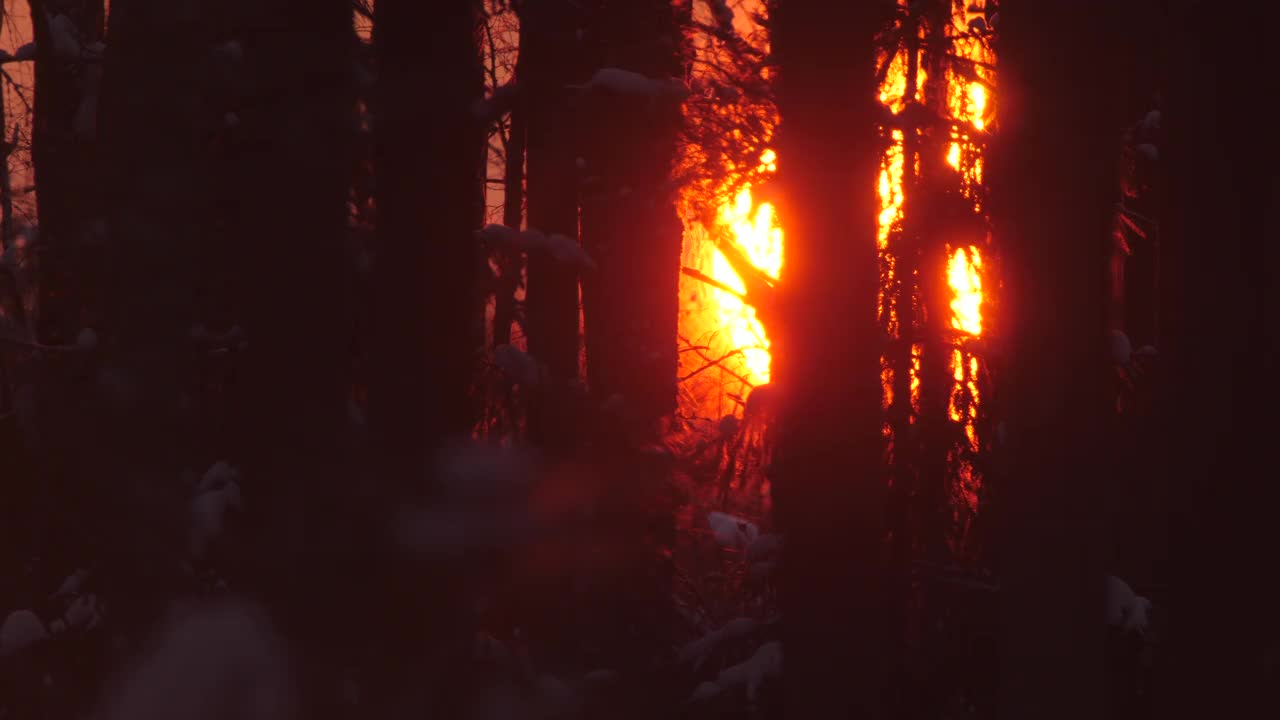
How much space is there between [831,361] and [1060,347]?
1105 millimetres

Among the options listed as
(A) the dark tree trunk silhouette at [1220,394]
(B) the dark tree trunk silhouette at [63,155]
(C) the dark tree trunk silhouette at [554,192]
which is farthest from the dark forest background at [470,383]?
(C) the dark tree trunk silhouette at [554,192]

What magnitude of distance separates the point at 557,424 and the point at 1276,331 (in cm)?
486

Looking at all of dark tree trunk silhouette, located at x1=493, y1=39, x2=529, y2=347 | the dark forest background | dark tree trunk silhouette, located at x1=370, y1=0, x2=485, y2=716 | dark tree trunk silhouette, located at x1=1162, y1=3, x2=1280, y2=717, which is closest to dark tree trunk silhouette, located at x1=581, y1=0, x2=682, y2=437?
dark tree trunk silhouette, located at x1=493, y1=39, x2=529, y2=347

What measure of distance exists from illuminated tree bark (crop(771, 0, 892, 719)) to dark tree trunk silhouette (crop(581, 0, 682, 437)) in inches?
136

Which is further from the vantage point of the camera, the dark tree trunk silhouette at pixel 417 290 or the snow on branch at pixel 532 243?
the snow on branch at pixel 532 243

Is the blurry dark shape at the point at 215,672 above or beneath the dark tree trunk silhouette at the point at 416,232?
beneath

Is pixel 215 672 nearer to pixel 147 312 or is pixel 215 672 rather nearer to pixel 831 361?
pixel 147 312

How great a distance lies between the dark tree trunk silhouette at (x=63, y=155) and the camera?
7.90 metres

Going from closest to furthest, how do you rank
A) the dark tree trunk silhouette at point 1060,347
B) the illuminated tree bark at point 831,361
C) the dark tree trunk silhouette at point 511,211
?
the dark tree trunk silhouette at point 1060,347
the illuminated tree bark at point 831,361
the dark tree trunk silhouette at point 511,211

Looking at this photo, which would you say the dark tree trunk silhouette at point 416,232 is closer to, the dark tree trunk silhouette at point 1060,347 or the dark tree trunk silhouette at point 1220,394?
the dark tree trunk silhouette at point 1060,347

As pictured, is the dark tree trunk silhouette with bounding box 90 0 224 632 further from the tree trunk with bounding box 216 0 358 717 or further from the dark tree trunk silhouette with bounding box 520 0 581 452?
the dark tree trunk silhouette with bounding box 520 0 581 452

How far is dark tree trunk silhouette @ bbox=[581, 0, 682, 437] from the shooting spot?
955 cm

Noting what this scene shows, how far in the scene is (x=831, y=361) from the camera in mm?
5859

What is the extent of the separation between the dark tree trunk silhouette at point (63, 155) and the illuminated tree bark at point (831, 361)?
431 centimetres
